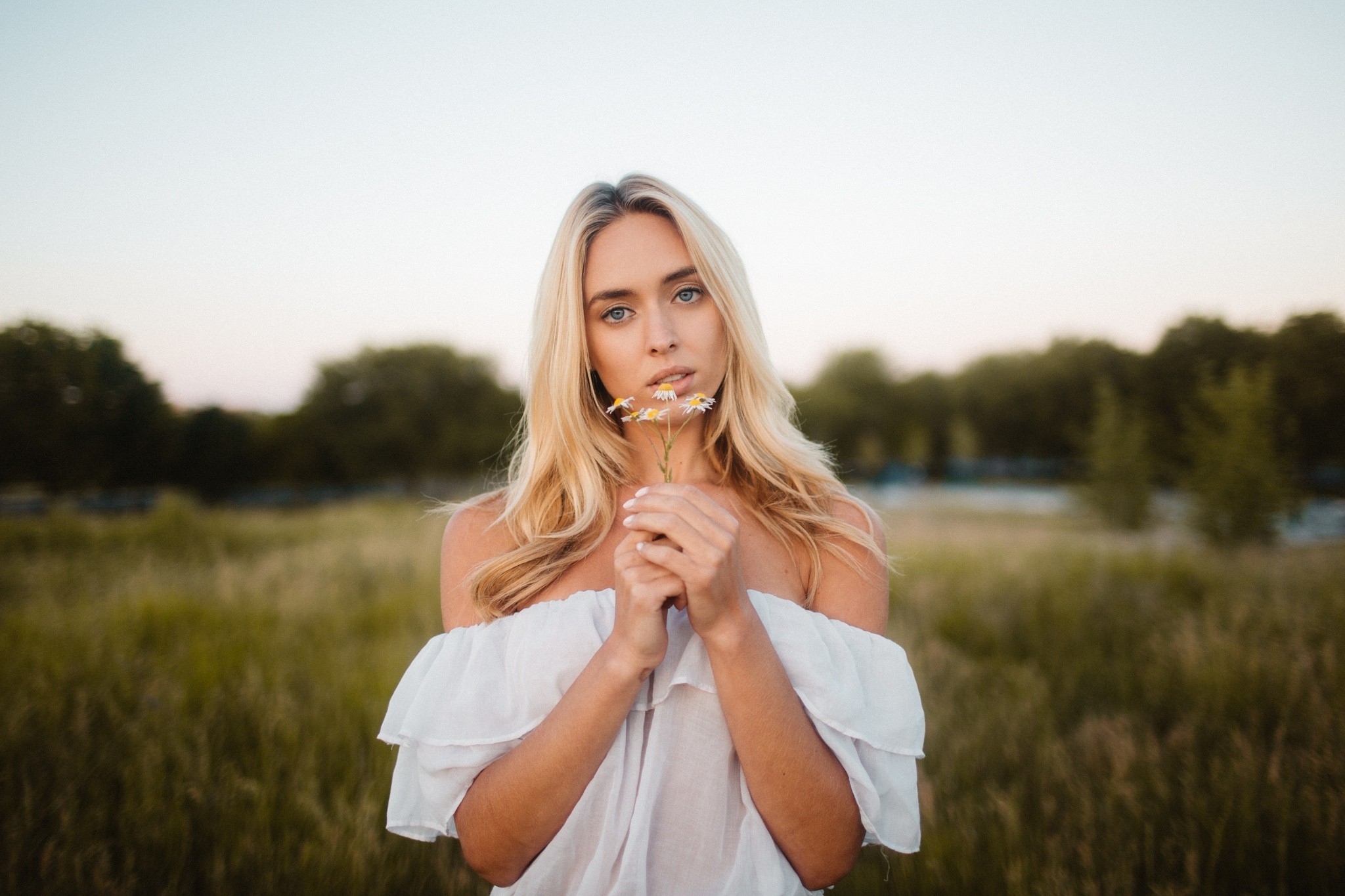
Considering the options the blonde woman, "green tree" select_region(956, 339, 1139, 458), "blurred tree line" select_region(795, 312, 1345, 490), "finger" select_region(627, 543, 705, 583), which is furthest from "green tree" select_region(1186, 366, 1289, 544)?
"green tree" select_region(956, 339, 1139, 458)

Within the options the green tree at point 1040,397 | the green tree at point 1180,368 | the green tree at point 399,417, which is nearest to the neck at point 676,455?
the green tree at point 1180,368

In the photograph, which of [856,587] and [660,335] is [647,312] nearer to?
[660,335]

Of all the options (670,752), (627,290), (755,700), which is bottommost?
(670,752)

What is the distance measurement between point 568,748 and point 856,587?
961 mm

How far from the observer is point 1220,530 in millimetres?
11844

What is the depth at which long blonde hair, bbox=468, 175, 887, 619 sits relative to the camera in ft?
6.37

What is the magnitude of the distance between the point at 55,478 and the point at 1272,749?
16.0 m

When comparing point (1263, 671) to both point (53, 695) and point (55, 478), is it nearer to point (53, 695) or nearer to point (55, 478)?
point (53, 695)

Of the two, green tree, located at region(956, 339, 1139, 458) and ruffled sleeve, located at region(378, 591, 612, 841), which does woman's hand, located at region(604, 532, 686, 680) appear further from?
green tree, located at region(956, 339, 1139, 458)

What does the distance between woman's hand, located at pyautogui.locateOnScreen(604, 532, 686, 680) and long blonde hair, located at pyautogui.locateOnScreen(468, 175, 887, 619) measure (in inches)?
22.0

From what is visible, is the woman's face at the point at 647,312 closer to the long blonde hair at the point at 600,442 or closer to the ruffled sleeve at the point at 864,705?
the long blonde hair at the point at 600,442

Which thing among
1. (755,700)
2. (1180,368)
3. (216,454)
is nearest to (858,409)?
(1180,368)

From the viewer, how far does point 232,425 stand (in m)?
23.4

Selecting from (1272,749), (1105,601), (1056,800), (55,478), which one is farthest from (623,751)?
(55,478)
